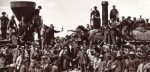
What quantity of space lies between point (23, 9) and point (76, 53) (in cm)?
634

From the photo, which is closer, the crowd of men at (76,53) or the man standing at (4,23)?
the crowd of men at (76,53)

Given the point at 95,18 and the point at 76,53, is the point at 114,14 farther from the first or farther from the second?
the point at 76,53

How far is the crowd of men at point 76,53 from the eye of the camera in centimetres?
1739

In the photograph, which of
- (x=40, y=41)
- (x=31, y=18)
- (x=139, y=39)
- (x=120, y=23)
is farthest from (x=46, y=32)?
(x=139, y=39)

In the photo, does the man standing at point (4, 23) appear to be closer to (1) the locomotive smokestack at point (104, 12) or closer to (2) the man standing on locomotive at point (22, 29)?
(2) the man standing on locomotive at point (22, 29)

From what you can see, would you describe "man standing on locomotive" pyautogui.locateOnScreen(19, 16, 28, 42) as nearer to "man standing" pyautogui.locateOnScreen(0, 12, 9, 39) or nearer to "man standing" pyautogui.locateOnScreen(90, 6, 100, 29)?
"man standing" pyautogui.locateOnScreen(0, 12, 9, 39)

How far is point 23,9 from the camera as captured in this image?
2689 cm

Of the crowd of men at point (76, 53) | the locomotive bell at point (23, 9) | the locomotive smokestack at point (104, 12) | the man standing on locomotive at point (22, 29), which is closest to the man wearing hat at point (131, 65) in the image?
the crowd of men at point (76, 53)

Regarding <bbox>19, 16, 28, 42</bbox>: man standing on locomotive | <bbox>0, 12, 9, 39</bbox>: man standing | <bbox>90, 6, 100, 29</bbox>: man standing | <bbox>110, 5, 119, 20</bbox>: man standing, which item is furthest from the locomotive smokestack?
<bbox>0, 12, 9, 39</bbox>: man standing

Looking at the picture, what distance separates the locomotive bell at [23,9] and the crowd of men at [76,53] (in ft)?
3.21

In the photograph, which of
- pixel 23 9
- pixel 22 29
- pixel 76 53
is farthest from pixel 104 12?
pixel 76 53

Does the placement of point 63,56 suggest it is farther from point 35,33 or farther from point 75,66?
point 35,33

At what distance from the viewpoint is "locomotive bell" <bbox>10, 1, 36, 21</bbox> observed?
2692 cm

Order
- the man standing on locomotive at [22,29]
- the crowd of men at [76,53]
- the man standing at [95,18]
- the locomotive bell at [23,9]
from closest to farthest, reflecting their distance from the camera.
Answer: the crowd of men at [76,53]
the man standing on locomotive at [22,29]
the locomotive bell at [23,9]
the man standing at [95,18]
